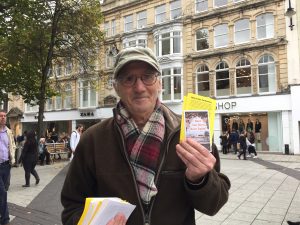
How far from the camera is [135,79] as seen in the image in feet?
6.52

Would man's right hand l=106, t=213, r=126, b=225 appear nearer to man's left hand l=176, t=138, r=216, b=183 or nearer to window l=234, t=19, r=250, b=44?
man's left hand l=176, t=138, r=216, b=183

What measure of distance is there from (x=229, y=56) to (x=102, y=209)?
25990mm

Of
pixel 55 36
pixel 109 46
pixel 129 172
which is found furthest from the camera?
pixel 109 46

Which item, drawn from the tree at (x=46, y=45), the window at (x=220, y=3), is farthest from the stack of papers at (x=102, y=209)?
the window at (x=220, y=3)

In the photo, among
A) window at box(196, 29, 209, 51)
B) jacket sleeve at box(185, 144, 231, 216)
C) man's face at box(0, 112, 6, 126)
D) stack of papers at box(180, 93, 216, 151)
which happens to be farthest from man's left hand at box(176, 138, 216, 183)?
window at box(196, 29, 209, 51)

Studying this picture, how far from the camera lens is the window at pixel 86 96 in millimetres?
36312

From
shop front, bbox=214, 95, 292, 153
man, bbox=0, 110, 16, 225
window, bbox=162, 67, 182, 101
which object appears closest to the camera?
man, bbox=0, 110, 16, 225

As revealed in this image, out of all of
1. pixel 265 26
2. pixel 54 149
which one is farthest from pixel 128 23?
pixel 54 149

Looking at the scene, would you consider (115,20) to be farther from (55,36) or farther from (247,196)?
(247,196)

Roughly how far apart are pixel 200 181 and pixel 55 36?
17.5 metres

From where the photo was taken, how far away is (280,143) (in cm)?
2412

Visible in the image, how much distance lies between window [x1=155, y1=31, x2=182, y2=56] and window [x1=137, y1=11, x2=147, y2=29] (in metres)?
2.70

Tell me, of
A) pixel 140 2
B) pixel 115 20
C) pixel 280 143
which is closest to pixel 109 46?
pixel 115 20

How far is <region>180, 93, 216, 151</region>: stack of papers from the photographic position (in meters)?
1.59
